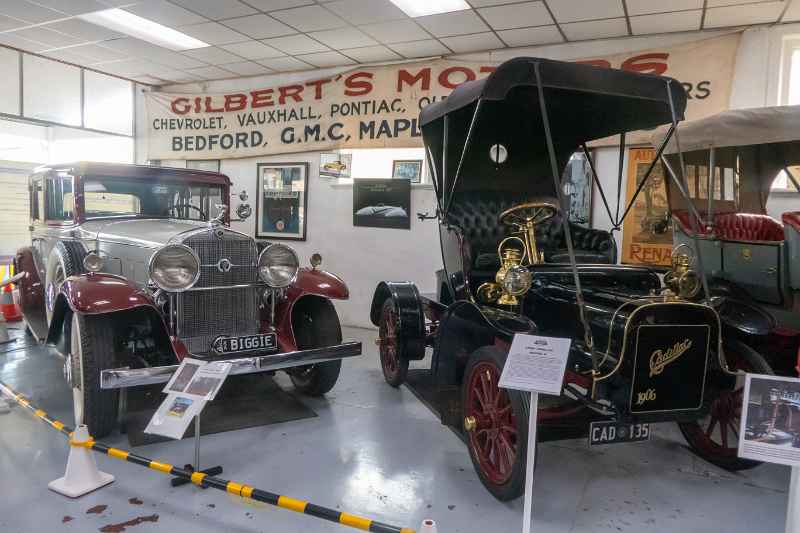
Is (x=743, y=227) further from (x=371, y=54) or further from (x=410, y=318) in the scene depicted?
(x=371, y=54)

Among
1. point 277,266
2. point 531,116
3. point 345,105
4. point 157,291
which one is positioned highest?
point 345,105

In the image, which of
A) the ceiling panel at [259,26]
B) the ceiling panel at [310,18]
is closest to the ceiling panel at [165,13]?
the ceiling panel at [259,26]

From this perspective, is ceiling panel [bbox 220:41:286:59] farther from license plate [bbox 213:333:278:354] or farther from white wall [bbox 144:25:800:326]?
license plate [bbox 213:333:278:354]

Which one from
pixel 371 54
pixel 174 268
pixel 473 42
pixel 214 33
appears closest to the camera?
pixel 174 268

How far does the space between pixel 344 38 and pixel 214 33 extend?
137 centimetres

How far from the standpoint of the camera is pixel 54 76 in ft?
Result: 23.5

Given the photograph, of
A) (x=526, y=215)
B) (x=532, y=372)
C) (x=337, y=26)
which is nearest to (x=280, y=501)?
(x=532, y=372)

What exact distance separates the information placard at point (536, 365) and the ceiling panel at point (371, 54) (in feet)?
15.4

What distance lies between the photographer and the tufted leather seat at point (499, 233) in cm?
408

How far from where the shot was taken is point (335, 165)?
22.4 ft

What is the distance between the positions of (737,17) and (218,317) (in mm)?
4836

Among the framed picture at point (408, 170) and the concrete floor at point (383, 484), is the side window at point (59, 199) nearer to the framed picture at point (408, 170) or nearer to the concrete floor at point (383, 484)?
the concrete floor at point (383, 484)

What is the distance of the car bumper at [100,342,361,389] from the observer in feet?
8.94

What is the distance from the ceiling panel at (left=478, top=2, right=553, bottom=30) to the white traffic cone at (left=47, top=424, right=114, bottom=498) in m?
4.42
